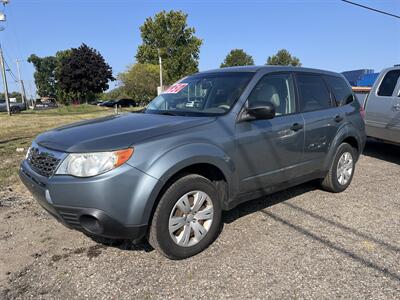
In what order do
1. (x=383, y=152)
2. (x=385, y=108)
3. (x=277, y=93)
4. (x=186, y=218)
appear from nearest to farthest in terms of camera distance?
(x=186, y=218) < (x=277, y=93) < (x=385, y=108) < (x=383, y=152)

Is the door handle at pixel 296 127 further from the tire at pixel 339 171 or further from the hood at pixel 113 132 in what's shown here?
the hood at pixel 113 132

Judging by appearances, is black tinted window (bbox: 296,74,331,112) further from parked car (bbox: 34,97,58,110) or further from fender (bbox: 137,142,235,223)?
parked car (bbox: 34,97,58,110)

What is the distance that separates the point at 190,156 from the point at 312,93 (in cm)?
233

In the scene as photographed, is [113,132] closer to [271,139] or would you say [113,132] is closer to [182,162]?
[182,162]

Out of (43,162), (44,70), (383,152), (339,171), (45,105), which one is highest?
(44,70)

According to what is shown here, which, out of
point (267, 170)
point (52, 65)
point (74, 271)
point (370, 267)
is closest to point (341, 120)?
point (267, 170)

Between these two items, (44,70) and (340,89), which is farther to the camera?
(44,70)

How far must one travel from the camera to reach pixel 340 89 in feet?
17.7

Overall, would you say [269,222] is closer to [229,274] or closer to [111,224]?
[229,274]

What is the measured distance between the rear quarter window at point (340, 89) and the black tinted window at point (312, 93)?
0.64 feet

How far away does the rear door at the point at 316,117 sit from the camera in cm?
461

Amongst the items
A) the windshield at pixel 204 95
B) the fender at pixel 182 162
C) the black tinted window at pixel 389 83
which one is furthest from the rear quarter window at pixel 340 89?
the fender at pixel 182 162

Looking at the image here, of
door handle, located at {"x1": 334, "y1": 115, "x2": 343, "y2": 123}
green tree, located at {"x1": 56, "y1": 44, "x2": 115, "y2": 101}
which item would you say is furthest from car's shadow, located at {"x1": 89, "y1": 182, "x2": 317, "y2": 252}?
green tree, located at {"x1": 56, "y1": 44, "x2": 115, "y2": 101}

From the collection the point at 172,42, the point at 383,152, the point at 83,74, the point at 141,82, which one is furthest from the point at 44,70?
the point at 383,152
